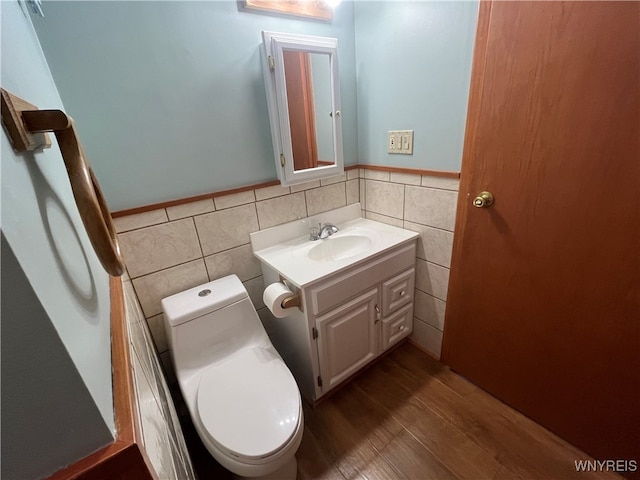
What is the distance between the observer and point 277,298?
3.74ft

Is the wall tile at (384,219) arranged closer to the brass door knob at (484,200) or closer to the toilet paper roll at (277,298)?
the brass door knob at (484,200)

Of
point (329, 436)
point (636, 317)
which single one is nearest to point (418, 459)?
point (329, 436)

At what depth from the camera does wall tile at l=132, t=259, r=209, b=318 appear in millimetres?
1186

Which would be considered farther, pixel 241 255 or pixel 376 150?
pixel 376 150

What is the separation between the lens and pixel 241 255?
140 cm

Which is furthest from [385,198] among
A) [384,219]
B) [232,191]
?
[232,191]

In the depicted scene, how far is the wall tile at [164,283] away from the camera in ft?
3.89

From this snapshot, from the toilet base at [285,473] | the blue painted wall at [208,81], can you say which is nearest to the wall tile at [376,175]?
the blue painted wall at [208,81]

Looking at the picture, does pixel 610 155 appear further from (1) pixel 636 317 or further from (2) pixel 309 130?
(2) pixel 309 130

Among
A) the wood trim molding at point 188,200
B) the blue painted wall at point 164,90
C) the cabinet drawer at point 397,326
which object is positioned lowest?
the cabinet drawer at point 397,326

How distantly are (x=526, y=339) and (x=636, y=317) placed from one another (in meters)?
0.37

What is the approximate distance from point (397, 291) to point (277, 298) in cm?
69

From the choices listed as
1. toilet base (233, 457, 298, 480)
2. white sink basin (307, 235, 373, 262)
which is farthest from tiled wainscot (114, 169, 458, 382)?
toilet base (233, 457, 298, 480)

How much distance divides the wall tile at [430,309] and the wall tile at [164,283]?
1175mm
